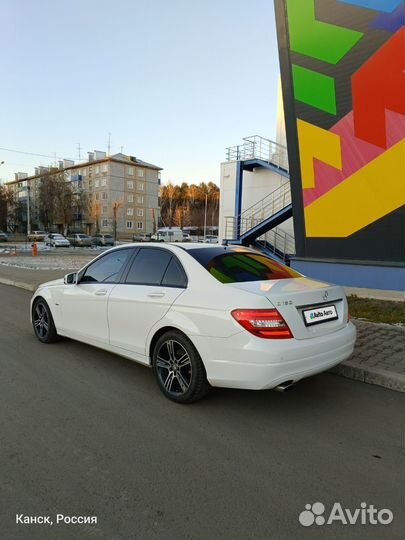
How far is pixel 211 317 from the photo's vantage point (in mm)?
3578

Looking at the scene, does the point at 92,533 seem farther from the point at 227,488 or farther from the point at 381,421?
the point at 381,421

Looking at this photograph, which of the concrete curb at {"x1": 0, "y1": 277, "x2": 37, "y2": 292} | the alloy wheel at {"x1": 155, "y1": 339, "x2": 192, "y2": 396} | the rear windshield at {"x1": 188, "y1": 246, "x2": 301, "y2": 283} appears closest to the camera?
the alloy wheel at {"x1": 155, "y1": 339, "x2": 192, "y2": 396}

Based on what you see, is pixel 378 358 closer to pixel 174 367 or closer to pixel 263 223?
pixel 174 367

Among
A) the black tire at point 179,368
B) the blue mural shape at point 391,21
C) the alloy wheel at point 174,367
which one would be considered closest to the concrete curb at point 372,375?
the black tire at point 179,368

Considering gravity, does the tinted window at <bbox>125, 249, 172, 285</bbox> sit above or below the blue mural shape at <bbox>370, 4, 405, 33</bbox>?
below

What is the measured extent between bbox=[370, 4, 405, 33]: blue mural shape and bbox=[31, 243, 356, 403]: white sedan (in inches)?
323

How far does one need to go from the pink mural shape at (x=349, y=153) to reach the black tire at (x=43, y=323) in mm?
8121

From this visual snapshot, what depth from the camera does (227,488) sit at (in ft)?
8.70

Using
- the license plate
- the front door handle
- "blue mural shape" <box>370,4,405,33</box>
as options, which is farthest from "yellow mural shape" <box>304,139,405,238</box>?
the front door handle

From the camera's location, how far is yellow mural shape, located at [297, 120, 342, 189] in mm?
10859

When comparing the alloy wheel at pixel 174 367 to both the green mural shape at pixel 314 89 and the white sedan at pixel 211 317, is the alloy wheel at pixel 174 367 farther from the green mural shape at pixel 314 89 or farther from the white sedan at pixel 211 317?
the green mural shape at pixel 314 89

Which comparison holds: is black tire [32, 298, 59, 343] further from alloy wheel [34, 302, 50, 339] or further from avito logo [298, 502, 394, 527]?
avito logo [298, 502, 394, 527]

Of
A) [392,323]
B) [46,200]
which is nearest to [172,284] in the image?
[392,323]

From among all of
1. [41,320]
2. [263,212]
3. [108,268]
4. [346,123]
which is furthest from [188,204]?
[108,268]
